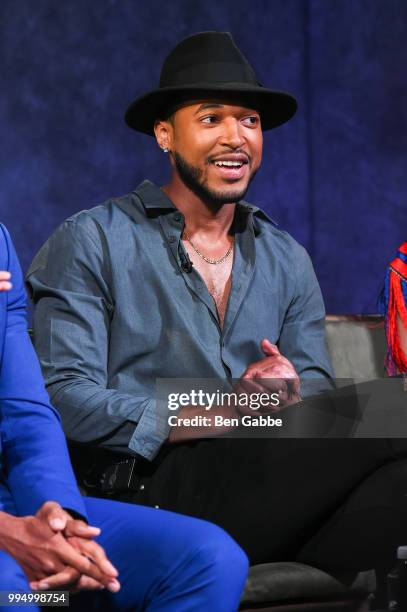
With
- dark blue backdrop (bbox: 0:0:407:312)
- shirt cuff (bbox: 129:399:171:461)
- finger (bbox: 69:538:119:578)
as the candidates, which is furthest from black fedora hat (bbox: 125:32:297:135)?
finger (bbox: 69:538:119:578)

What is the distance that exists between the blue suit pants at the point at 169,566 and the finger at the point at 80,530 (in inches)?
3.5

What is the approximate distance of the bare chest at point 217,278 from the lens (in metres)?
2.32

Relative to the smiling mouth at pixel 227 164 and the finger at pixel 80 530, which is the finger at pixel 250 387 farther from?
the finger at pixel 80 530

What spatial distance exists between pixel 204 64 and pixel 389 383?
2.69 feet

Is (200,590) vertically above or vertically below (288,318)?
below

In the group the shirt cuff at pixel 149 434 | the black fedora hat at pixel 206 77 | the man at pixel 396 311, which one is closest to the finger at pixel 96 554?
the shirt cuff at pixel 149 434

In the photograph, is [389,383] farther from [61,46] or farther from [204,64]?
[61,46]

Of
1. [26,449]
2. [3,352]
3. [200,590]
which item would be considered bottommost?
[200,590]

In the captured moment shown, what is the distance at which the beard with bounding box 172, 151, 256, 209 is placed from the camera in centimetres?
238

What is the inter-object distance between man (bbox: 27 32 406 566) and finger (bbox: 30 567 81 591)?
55cm

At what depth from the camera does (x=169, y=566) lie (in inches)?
55.5

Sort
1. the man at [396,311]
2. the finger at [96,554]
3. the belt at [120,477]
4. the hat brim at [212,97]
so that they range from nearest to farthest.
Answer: the finger at [96,554], the belt at [120,477], the hat brim at [212,97], the man at [396,311]

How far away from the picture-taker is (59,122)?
11.3 feet

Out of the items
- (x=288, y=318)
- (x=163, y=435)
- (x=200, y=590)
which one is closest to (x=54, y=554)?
(x=200, y=590)
